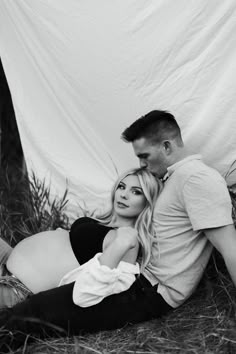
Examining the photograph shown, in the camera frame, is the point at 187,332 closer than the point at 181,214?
Yes

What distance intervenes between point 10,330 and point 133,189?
78 centimetres

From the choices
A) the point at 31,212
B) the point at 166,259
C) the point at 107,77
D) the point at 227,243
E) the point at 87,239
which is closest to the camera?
the point at 227,243

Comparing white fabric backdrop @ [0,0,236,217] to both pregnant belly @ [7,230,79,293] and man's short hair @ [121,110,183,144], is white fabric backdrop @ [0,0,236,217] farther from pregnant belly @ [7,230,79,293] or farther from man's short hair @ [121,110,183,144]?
pregnant belly @ [7,230,79,293]

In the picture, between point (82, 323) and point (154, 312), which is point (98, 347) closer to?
point (82, 323)

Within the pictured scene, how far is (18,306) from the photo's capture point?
225 cm

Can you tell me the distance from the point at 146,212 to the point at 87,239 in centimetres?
27

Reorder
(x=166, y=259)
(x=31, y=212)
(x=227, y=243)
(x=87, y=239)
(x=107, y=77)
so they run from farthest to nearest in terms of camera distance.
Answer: (x=31, y=212) < (x=107, y=77) < (x=87, y=239) < (x=166, y=259) < (x=227, y=243)

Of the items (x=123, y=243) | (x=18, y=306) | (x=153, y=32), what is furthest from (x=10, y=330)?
(x=153, y=32)

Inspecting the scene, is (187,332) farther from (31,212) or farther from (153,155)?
(31,212)

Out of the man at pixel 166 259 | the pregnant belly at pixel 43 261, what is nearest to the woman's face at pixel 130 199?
the man at pixel 166 259

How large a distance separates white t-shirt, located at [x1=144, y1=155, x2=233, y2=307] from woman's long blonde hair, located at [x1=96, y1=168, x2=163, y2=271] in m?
0.03

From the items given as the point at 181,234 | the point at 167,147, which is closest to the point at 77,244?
the point at 181,234

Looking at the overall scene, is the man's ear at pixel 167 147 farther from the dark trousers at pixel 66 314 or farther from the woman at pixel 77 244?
the dark trousers at pixel 66 314

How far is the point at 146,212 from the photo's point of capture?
249 cm
